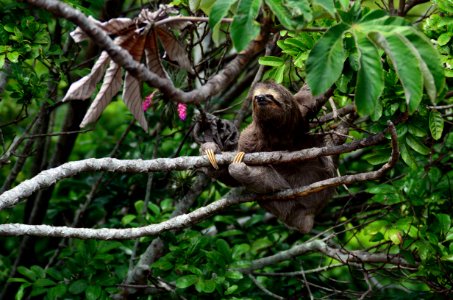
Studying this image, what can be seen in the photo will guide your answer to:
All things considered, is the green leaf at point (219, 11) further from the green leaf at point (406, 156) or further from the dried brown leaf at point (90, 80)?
A: the green leaf at point (406, 156)

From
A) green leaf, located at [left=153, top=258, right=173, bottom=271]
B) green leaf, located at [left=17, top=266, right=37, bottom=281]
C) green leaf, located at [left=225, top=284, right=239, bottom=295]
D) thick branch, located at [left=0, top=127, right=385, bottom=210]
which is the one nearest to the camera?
thick branch, located at [left=0, top=127, right=385, bottom=210]

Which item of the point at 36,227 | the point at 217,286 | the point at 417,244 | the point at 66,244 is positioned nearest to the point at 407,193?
the point at 417,244

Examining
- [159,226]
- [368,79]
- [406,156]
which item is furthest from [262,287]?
[368,79]

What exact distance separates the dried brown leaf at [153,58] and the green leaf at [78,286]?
3.25m

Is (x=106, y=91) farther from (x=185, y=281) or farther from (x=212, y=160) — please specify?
(x=185, y=281)

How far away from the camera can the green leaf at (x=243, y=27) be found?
10.3 ft

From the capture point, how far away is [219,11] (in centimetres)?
321

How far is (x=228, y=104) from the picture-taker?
7.63 metres

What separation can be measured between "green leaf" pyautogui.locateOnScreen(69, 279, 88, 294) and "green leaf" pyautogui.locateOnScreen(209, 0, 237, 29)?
3.62 meters

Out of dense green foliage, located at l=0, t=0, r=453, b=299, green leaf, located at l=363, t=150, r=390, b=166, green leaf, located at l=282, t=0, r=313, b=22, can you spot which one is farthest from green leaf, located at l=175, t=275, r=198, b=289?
green leaf, located at l=282, t=0, r=313, b=22

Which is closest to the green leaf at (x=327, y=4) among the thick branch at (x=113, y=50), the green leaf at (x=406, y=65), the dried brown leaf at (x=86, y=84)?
the green leaf at (x=406, y=65)

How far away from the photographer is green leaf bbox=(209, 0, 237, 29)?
10.5ft

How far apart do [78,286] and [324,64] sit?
3.84 metres

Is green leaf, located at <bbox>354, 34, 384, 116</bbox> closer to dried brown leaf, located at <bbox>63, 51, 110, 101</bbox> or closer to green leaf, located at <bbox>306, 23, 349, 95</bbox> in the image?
green leaf, located at <bbox>306, 23, 349, 95</bbox>
